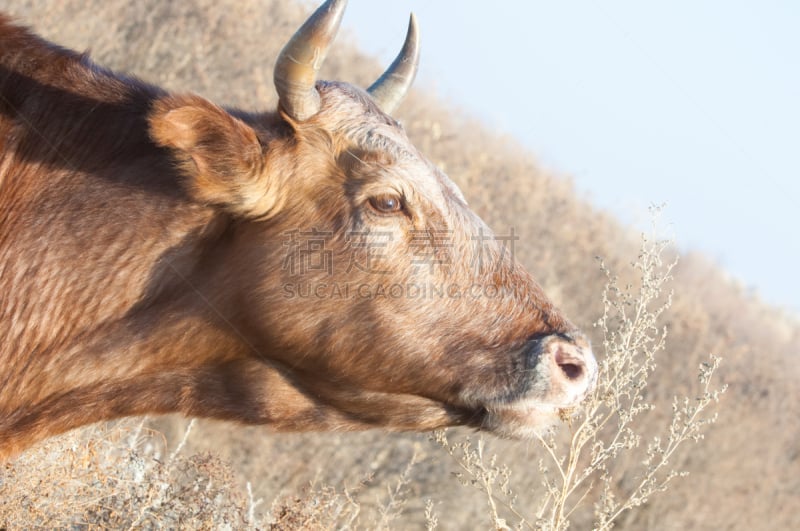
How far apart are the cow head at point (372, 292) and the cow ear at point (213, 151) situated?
0.01 metres

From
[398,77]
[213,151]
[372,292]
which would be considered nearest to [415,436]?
[398,77]

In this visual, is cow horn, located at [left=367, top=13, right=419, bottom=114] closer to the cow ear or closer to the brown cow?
the brown cow

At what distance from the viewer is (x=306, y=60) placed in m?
3.97

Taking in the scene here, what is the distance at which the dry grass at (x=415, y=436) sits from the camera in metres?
6.58

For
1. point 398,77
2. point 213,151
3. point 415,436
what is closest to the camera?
Answer: point 213,151

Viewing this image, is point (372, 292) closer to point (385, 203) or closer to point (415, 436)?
point (385, 203)

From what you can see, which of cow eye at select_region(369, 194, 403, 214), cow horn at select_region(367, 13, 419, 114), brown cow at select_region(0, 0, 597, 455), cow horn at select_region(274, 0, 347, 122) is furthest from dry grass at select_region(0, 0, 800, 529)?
cow horn at select_region(274, 0, 347, 122)

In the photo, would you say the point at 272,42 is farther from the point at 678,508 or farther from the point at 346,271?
the point at 346,271

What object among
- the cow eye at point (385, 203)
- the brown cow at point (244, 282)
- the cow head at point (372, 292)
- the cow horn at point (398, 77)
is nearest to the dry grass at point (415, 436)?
the brown cow at point (244, 282)

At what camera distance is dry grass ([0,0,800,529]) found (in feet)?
21.6

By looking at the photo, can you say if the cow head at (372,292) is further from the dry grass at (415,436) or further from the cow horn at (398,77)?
the dry grass at (415,436)

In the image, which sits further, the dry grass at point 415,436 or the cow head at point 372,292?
the dry grass at point 415,436

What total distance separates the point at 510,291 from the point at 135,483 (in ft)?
11.5

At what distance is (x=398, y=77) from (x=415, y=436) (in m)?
7.64
